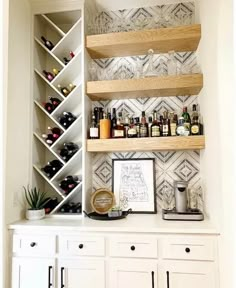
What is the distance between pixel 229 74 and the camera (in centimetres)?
159

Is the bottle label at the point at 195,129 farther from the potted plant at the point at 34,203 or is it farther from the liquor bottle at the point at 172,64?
the potted plant at the point at 34,203

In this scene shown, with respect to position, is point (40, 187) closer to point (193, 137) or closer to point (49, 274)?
point (49, 274)

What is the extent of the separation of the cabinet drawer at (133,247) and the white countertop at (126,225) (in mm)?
64

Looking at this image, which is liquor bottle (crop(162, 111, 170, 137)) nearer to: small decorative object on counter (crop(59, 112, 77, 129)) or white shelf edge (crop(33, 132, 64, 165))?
small decorative object on counter (crop(59, 112, 77, 129))

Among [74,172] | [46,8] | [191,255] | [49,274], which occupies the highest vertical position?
[46,8]

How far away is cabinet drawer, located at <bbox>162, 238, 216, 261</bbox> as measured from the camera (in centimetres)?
183

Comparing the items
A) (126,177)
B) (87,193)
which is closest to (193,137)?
(126,177)

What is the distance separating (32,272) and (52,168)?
35.8 inches

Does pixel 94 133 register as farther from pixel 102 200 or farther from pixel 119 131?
pixel 102 200

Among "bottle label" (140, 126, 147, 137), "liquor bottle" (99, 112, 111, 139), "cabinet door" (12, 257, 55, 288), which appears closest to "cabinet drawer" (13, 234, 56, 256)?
"cabinet door" (12, 257, 55, 288)

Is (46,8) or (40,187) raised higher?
(46,8)

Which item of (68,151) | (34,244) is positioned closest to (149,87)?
(68,151)

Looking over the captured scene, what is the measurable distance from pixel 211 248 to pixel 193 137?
88cm

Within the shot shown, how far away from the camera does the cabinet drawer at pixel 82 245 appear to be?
1.97 metres
